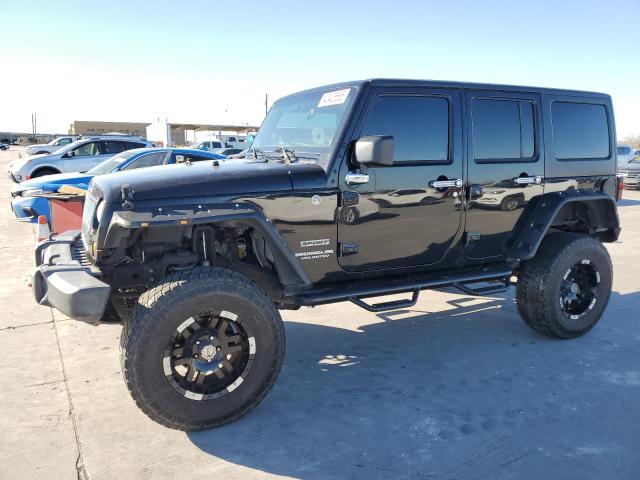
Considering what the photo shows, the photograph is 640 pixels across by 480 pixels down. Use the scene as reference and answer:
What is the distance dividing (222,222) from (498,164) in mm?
2301

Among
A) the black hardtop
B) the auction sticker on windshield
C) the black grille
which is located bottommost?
the black grille

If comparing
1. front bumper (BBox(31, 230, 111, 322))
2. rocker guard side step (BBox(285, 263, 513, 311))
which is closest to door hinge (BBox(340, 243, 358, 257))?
rocker guard side step (BBox(285, 263, 513, 311))

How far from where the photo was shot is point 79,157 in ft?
46.5

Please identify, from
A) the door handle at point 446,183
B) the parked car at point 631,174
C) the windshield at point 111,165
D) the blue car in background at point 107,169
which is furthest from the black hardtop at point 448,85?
the parked car at point 631,174

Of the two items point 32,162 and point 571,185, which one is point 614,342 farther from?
point 32,162

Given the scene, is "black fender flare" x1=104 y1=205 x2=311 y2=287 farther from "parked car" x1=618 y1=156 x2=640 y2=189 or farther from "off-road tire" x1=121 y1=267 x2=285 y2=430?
"parked car" x1=618 y1=156 x2=640 y2=189

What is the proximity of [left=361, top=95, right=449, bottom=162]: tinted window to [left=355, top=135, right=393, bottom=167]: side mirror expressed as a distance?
0.31 meters

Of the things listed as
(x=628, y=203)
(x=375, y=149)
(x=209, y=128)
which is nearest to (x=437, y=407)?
(x=375, y=149)

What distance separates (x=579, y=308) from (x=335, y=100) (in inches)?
117

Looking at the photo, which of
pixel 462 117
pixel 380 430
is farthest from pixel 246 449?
pixel 462 117

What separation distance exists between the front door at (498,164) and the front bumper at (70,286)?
273cm

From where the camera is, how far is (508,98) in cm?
409

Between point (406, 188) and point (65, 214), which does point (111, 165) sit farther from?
point (406, 188)

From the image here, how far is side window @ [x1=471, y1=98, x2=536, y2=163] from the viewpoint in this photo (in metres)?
3.95
